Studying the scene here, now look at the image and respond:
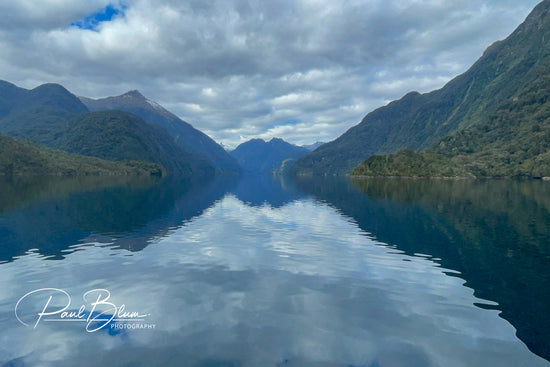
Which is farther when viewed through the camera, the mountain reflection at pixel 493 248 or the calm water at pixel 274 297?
the mountain reflection at pixel 493 248

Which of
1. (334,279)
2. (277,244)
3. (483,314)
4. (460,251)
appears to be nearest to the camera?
(483,314)

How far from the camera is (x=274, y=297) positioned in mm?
21984

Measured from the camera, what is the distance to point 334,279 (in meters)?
26.2

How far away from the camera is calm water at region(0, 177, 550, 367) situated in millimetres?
14859

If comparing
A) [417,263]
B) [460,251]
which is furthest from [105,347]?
[460,251]

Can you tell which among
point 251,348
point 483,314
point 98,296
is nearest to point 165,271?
point 98,296

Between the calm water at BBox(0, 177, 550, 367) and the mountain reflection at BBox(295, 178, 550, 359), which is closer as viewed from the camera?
the calm water at BBox(0, 177, 550, 367)

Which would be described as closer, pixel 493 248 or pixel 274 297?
pixel 274 297

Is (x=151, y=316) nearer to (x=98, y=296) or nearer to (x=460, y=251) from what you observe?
(x=98, y=296)

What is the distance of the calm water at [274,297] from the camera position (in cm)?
1486

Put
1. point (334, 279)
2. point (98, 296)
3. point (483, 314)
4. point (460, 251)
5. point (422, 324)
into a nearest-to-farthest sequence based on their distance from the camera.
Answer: point (422, 324), point (483, 314), point (98, 296), point (334, 279), point (460, 251)

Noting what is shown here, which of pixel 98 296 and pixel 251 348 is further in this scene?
pixel 98 296

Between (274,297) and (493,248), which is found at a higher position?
(493,248)

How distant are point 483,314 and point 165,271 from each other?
84.9ft
